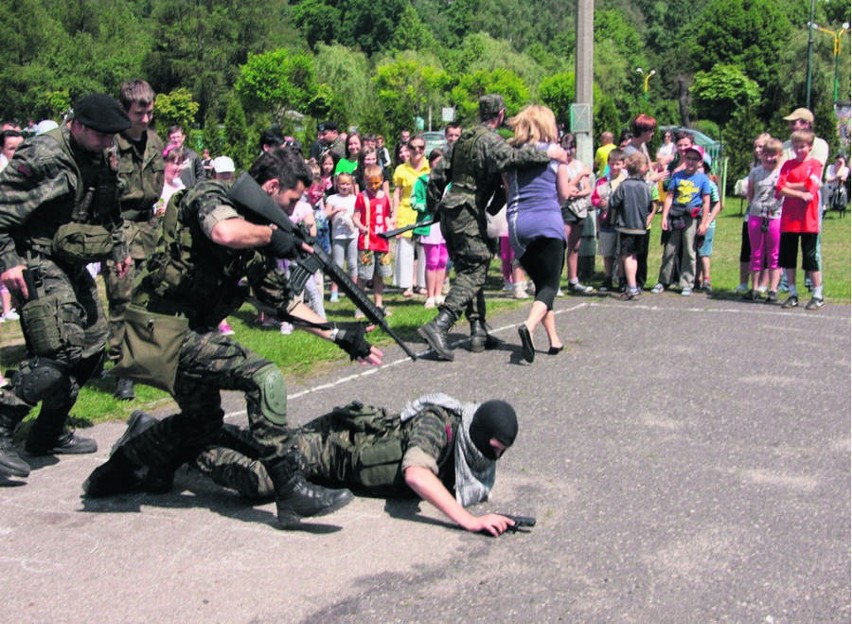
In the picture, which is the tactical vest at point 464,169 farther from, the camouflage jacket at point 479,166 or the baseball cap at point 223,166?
the baseball cap at point 223,166

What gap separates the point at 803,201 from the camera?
418 inches

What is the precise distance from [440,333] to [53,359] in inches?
142

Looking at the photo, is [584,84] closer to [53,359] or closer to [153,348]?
[53,359]

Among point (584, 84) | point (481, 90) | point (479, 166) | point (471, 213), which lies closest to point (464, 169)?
point (479, 166)

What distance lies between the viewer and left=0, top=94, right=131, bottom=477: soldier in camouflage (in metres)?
5.77

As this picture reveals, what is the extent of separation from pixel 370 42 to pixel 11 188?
360 ft

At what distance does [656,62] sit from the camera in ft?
358

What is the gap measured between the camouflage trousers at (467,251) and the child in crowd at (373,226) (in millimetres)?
2315

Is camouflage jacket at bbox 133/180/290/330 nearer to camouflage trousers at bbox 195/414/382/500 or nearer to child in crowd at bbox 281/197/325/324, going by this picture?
camouflage trousers at bbox 195/414/382/500

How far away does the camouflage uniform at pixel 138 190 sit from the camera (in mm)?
6957

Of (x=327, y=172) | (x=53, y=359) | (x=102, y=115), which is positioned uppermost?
(x=102, y=115)

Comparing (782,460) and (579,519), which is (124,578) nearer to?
(579,519)

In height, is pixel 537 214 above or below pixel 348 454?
above

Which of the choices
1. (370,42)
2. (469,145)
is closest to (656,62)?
(370,42)
